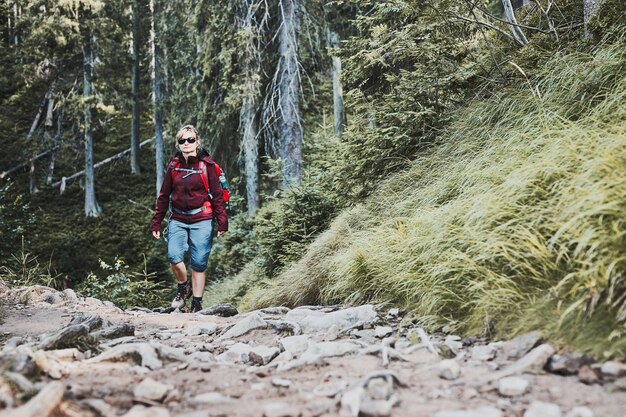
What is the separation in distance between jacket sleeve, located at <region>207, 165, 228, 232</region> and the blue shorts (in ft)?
0.48

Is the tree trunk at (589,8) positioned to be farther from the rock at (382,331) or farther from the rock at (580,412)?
the rock at (580,412)

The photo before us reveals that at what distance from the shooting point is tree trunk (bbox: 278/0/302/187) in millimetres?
12781

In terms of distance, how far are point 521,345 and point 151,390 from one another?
1.95 m

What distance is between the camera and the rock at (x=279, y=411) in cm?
221

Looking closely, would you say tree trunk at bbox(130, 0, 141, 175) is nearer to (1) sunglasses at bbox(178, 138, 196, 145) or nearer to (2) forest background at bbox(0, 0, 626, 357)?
(2) forest background at bbox(0, 0, 626, 357)

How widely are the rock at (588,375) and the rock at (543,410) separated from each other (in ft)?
1.09

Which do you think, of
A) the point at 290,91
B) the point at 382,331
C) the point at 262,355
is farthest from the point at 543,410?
the point at 290,91

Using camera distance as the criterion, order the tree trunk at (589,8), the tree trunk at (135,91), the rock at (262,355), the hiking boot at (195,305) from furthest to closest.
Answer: the tree trunk at (135,91) < the hiking boot at (195,305) < the tree trunk at (589,8) < the rock at (262,355)

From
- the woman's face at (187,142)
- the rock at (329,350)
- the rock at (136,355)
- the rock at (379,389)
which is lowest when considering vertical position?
the rock at (329,350)

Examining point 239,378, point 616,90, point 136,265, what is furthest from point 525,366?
point 136,265

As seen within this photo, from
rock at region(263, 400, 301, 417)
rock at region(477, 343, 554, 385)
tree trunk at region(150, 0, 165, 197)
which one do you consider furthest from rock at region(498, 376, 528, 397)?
tree trunk at region(150, 0, 165, 197)

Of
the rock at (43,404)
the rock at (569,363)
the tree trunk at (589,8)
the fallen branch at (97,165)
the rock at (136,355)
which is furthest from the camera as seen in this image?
the fallen branch at (97,165)

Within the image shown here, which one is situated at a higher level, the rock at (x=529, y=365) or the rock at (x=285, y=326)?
the rock at (x=529, y=365)

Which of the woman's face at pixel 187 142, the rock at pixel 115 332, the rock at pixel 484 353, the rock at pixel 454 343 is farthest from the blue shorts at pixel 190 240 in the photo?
the rock at pixel 484 353
